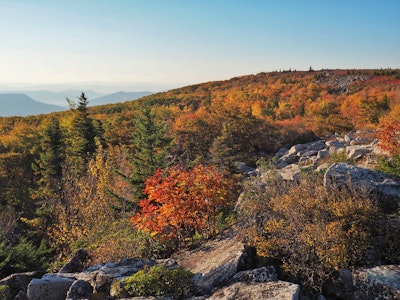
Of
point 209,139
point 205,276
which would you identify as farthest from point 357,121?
point 205,276

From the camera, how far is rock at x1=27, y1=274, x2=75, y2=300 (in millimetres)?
7613

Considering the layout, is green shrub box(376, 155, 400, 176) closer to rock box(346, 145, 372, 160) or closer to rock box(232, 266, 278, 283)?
rock box(346, 145, 372, 160)

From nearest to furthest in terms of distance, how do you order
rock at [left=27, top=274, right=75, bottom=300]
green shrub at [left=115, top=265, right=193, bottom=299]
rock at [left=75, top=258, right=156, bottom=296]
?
green shrub at [left=115, top=265, right=193, bottom=299] → rock at [left=27, top=274, right=75, bottom=300] → rock at [left=75, top=258, right=156, bottom=296]

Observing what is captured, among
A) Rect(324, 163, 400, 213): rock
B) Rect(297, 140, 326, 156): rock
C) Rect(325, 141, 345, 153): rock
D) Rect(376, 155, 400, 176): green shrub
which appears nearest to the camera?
Rect(324, 163, 400, 213): rock

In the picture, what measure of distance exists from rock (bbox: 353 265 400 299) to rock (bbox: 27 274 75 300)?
649cm

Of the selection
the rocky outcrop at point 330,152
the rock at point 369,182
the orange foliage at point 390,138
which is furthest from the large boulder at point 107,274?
the orange foliage at point 390,138

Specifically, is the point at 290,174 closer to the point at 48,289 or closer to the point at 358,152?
the point at 358,152

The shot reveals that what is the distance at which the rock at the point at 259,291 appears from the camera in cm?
586

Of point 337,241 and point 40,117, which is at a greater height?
point 40,117

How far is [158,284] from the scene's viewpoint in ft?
22.0

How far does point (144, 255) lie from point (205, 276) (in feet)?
12.0

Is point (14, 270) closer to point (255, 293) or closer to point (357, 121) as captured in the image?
point (255, 293)

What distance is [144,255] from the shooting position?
34.7 ft

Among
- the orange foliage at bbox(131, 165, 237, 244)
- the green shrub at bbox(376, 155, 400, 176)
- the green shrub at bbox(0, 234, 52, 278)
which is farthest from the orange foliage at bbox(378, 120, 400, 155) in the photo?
the green shrub at bbox(0, 234, 52, 278)
